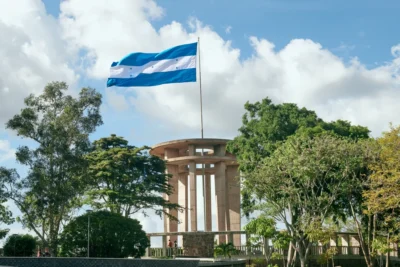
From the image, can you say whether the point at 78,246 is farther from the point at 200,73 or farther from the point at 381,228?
the point at 381,228

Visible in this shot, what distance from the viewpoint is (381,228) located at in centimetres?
3659

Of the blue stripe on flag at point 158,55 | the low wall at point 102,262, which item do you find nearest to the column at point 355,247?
the blue stripe on flag at point 158,55

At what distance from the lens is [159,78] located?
32.9 meters

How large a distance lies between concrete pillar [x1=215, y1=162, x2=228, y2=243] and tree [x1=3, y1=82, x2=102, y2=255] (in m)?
14.6

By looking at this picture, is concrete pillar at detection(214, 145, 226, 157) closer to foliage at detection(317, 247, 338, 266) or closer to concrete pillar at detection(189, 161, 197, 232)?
concrete pillar at detection(189, 161, 197, 232)

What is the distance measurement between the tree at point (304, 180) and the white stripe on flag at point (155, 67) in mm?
8243

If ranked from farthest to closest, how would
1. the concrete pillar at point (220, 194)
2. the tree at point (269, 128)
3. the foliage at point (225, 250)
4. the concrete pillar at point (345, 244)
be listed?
the concrete pillar at point (220, 194), the concrete pillar at point (345, 244), the tree at point (269, 128), the foliage at point (225, 250)

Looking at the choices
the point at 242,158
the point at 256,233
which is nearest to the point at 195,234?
the point at 256,233

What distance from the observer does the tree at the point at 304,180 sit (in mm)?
34906

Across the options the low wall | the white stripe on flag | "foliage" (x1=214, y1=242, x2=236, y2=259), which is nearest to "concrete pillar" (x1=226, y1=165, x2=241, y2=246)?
"foliage" (x1=214, y1=242, x2=236, y2=259)

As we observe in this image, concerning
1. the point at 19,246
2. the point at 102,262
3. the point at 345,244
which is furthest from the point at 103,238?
the point at 345,244

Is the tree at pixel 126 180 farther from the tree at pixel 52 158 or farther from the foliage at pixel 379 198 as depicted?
the foliage at pixel 379 198

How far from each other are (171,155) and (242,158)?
967 centimetres

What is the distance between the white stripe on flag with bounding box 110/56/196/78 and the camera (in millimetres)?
32719
